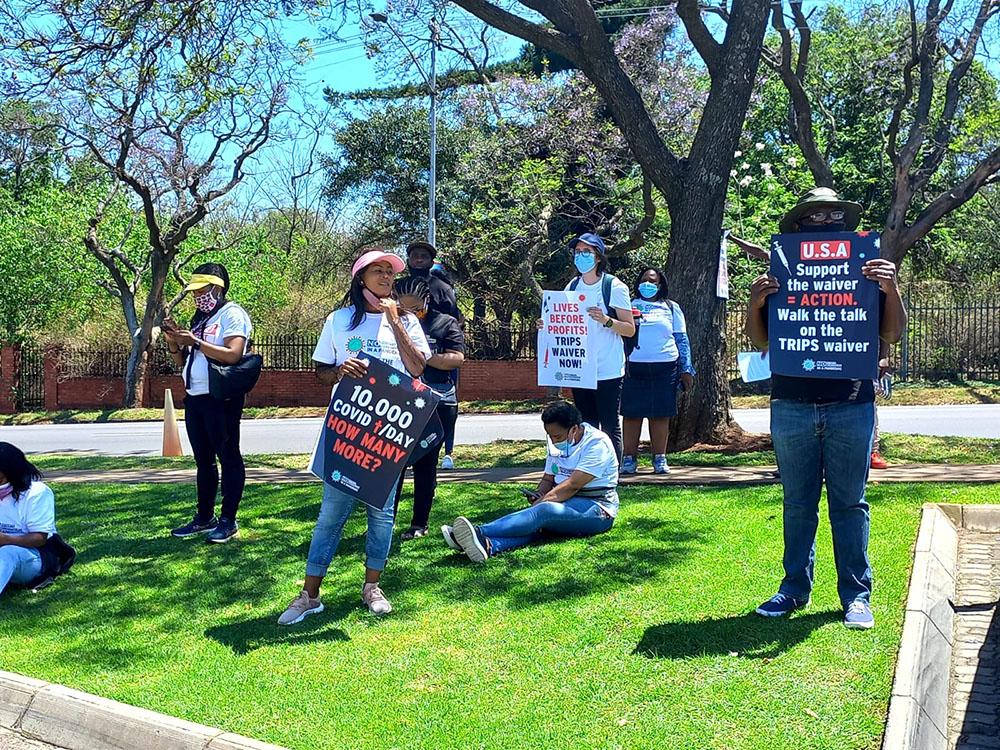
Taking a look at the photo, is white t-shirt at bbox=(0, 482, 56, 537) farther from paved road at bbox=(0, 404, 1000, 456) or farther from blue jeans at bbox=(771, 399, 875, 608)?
paved road at bbox=(0, 404, 1000, 456)

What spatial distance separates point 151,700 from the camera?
474cm

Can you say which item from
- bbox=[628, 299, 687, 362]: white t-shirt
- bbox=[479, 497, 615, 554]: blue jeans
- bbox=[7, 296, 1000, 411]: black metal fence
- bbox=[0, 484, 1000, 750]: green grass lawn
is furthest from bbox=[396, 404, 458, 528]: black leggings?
bbox=[7, 296, 1000, 411]: black metal fence

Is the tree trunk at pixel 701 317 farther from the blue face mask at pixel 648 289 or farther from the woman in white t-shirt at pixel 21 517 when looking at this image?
the woman in white t-shirt at pixel 21 517

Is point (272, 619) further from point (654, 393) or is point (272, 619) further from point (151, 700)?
point (654, 393)

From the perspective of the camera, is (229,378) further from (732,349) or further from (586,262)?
(732,349)

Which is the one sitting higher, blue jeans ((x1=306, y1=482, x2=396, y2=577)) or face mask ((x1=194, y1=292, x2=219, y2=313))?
face mask ((x1=194, y1=292, x2=219, y2=313))

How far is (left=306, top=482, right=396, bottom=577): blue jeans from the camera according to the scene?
559 cm

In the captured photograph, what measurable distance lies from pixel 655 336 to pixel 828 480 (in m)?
4.58

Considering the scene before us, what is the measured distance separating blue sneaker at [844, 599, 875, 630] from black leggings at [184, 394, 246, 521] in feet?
13.2

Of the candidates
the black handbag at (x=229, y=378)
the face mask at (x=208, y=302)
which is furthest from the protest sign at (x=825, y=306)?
the face mask at (x=208, y=302)

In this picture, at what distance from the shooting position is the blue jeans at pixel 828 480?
5.17m

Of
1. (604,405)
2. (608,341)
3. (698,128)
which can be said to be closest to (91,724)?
(604,405)

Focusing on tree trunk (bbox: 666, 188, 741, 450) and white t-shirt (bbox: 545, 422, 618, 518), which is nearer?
white t-shirt (bbox: 545, 422, 618, 518)

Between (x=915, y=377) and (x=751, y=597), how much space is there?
76.0 ft
